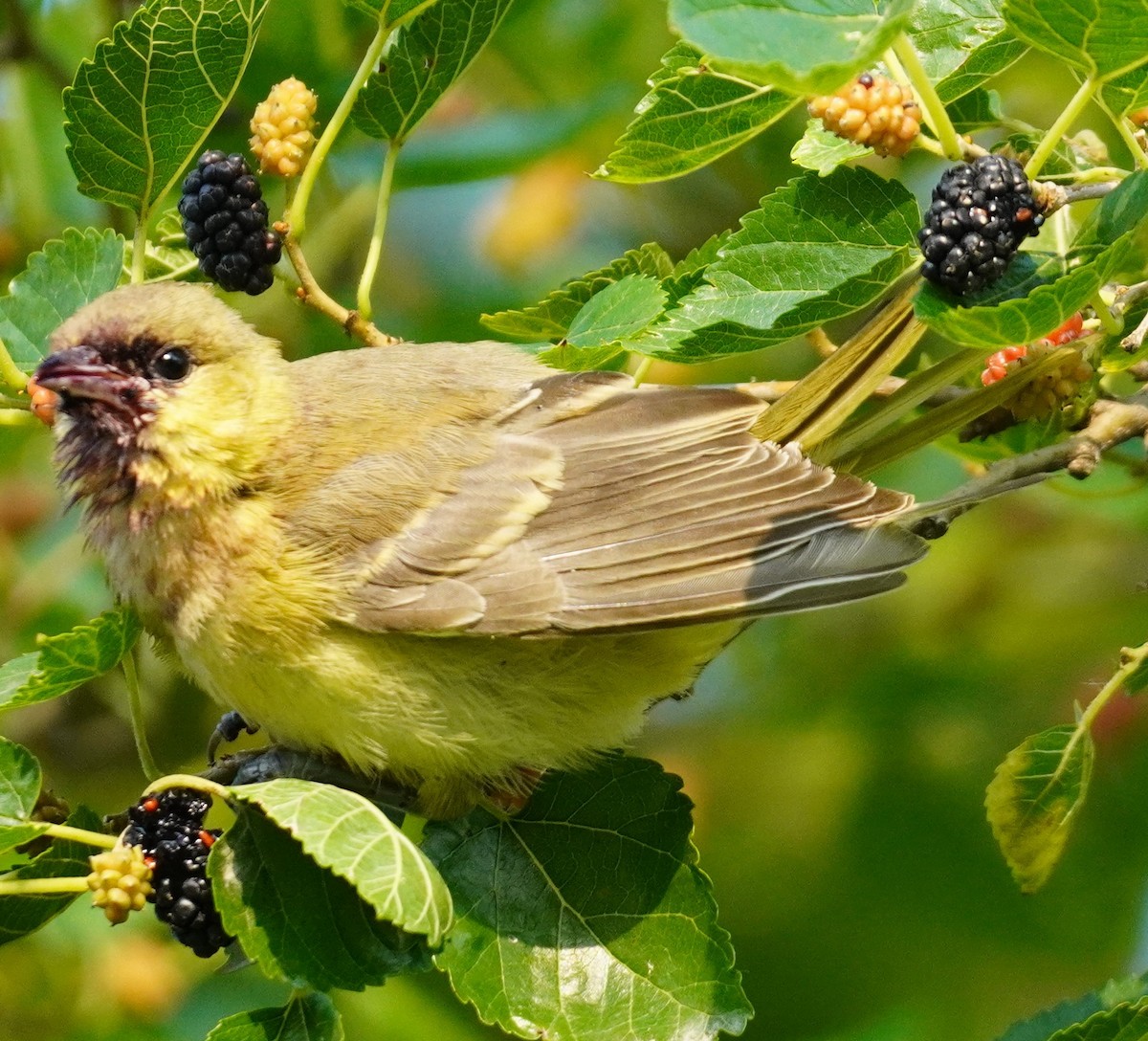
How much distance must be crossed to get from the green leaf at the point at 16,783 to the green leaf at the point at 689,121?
61.3 inches

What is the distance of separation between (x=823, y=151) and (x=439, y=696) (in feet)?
4.63

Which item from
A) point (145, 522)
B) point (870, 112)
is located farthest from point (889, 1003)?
point (870, 112)

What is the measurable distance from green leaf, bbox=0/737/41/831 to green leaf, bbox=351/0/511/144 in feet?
5.22

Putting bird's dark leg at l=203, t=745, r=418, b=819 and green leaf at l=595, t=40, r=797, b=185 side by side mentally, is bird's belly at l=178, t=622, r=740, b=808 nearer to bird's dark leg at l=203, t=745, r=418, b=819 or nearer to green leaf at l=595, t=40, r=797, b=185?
bird's dark leg at l=203, t=745, r=418, b=819

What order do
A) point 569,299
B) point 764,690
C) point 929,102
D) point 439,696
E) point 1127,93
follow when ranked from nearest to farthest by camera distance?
point 929,102
point 1127,93
point 439,696
point 569,299
point 764,690

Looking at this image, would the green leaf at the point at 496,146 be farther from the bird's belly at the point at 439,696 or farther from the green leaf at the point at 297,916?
the green leaf at the point at 297,916

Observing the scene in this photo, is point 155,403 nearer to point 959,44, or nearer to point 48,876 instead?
point 48,876

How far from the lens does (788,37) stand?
2.16m

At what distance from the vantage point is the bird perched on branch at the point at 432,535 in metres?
3.20

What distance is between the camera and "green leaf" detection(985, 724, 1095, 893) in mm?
2926

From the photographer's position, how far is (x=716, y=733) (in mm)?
5621

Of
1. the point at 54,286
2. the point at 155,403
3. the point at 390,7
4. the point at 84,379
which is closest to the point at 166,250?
the point at 54,286

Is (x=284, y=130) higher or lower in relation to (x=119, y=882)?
higher

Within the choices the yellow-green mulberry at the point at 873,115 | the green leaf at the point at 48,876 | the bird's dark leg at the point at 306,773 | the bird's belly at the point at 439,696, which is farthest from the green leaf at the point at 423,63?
the green leaf at the point at 48,876
